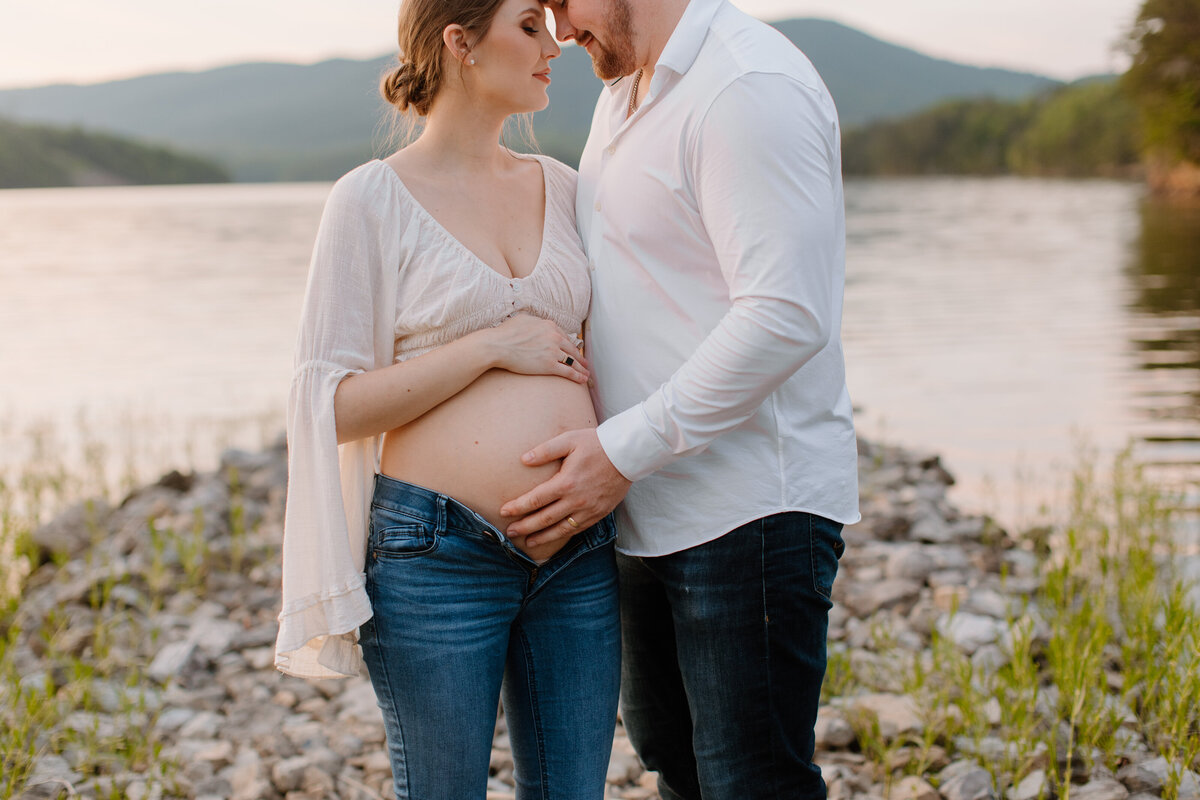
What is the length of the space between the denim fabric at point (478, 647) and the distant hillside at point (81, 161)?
10826 centimetres

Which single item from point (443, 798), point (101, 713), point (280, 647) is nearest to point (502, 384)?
point (280, 647)

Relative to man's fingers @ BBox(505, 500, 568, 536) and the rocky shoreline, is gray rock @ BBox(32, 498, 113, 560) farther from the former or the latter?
man's fingers @ BBox(505, 500, 568, 536)

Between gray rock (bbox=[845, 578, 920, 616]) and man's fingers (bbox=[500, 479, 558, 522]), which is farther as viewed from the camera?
gray rock (bbox=[845, 578, 920, 616])

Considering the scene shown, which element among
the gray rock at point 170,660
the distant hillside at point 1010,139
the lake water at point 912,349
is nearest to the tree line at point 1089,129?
the distant hillside at point 1010,139

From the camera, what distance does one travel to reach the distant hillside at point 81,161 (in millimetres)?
96250

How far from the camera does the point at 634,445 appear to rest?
197cm

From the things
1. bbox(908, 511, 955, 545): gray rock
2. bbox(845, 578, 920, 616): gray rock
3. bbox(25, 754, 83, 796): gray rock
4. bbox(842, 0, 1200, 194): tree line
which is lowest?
bbox(908, 511, 955, 545): gray rock

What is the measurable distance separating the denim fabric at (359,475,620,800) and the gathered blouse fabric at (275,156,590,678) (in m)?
0.08

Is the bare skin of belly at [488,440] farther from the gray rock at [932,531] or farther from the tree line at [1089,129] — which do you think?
the tree line at [1089,129]

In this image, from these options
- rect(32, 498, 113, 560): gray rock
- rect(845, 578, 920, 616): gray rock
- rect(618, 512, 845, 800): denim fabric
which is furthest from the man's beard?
rect(32, 498, 113, 560): gray rock

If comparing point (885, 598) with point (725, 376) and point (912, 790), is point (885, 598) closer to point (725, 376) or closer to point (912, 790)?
point (912, 790)

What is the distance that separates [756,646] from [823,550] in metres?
0.24

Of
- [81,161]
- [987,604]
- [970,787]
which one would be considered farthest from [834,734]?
[81,161]

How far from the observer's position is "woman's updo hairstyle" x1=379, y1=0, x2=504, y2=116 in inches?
85.0
